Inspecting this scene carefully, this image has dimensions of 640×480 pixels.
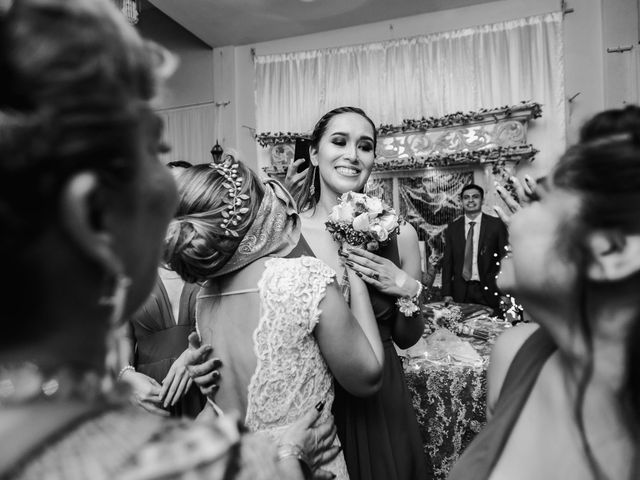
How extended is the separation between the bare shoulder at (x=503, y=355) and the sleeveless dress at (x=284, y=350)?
19.4 inches

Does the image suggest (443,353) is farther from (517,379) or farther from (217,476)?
(217,476)

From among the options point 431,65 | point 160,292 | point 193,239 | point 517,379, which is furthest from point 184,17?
point 517,379

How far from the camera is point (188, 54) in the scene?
9.68 metres

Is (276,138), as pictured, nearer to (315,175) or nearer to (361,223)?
(315,175)

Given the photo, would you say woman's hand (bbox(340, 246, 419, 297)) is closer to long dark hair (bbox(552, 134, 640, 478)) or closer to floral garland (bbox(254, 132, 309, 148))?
long dark hair (bbox(552, 134, 640, 478))

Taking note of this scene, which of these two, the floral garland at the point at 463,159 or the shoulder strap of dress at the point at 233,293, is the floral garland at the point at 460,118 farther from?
the shoulder strap of dress at the point at 233,293

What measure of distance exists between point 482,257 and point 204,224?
5375 millimetres

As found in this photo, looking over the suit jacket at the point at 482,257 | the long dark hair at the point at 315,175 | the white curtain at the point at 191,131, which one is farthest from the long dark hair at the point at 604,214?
the white curtain at the point at 191,131

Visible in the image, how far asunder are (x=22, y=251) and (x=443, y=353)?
244 cm

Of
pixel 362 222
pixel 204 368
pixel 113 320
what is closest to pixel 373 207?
pixel 362 222

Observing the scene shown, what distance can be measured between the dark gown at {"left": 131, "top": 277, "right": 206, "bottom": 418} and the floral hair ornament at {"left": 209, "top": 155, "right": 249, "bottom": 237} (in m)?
0.86

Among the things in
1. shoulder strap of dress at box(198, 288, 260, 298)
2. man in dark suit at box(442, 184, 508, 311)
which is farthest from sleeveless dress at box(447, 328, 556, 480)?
man in dark suit at box(442, 184, 508, 311)

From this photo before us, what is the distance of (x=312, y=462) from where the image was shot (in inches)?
48.8

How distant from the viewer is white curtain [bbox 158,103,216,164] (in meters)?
9.55
